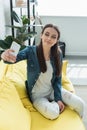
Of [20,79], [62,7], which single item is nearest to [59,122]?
[20,79]

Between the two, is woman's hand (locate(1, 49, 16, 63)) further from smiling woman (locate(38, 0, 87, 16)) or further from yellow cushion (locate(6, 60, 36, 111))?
smiling woman (locate(38, 0, 87, 16))

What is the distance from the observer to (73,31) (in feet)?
13.1

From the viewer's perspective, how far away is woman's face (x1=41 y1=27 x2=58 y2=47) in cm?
159

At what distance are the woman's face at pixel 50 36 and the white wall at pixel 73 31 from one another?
2.41m

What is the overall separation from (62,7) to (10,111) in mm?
3191

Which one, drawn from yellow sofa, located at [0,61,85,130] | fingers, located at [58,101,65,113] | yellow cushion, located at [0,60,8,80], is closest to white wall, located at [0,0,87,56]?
yellow sofa, located at [0,61,85,130]

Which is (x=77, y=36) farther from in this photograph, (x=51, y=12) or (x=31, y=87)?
(x=31, y=87)

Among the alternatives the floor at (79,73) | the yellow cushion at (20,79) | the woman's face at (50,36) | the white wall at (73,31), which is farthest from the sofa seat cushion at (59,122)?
the white wall at (73,31)

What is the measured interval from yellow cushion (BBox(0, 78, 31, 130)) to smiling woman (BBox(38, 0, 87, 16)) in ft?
9.09

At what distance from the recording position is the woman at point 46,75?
159 centimetres

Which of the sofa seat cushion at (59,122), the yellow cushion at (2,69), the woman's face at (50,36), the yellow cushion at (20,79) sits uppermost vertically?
the woman's face at (50,36)

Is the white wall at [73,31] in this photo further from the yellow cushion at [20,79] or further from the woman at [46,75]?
the woman at [46,75]

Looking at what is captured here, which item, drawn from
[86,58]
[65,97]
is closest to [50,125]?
[65,97]

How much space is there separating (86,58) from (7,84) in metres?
2.75
